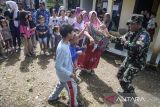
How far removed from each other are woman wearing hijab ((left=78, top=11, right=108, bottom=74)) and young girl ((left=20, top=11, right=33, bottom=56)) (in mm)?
2626

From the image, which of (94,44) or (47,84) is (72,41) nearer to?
(94,44)

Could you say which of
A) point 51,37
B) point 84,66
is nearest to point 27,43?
point 51,37

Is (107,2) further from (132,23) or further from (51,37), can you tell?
(132,23)

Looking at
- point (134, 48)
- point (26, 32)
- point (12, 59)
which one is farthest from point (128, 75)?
point (12, 59)

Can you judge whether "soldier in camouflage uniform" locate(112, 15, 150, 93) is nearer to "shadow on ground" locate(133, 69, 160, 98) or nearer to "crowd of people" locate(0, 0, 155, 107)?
"crowd of people" locate(0, 0, 155, 107)

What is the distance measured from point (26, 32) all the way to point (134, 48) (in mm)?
4602

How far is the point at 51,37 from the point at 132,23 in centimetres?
467

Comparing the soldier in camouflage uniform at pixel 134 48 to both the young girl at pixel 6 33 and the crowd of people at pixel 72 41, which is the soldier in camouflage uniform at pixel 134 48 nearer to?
the crowd of people at pixel 72 41

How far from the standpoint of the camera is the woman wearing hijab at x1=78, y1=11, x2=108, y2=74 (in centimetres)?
537

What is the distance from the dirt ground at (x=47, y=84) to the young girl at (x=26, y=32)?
1.24 feet

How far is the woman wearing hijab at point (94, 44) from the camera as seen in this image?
211 inches

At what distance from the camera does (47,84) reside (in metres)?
5.43

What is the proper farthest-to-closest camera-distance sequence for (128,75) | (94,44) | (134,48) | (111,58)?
(111,58)
(94,44)
(128,75)
(134,48)

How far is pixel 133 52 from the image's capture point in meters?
4.08
